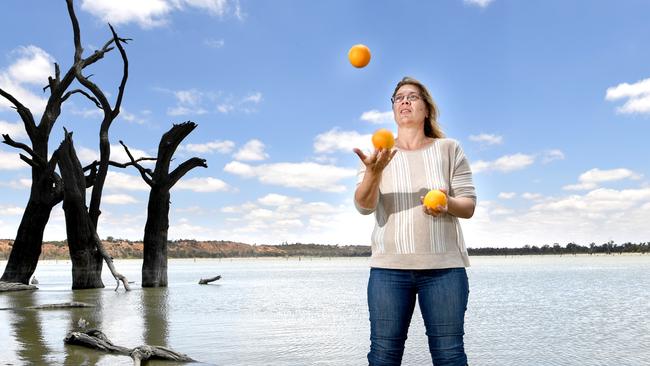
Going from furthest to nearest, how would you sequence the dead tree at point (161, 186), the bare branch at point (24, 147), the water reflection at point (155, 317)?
the dead tree at point (161, 186)
the bare branch at point (24, 147)
the water reflection at point (155, 317)

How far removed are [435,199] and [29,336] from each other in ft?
30.8

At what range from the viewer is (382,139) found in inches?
133

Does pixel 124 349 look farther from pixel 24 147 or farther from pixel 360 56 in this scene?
pixel 24 147

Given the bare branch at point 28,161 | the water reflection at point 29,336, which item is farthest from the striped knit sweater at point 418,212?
the bare branch at point 28,161

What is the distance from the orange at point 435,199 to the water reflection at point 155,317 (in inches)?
316

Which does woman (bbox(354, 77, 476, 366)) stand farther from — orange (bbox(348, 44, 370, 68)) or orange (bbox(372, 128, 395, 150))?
orange (bbox(348, 44, 370, 68))

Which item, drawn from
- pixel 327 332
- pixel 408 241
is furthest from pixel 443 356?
pixel 327 332

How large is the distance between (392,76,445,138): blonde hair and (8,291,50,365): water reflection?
6252 millimetres

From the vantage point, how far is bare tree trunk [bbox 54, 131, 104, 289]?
73.5 ft

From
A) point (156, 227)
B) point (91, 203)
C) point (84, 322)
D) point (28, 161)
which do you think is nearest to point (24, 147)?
point (28, 161)

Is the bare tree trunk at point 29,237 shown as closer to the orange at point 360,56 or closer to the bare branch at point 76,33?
the bare branch at point 76,33

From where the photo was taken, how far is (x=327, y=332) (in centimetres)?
1310

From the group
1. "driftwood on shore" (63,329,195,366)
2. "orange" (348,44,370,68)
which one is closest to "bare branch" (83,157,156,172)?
"driftwood on shore" (63,329,195,366)

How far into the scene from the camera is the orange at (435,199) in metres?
3.29
